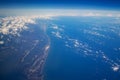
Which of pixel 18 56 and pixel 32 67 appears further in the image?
pixel 18 56

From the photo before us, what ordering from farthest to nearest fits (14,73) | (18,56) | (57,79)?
(18,56) → (14,73) → (57,79)

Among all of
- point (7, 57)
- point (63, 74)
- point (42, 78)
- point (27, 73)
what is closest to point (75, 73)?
point (63, 74)

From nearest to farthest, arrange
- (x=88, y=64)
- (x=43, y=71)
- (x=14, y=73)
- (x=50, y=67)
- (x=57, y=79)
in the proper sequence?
(x=57, y=79) → (x=14, y=73) → (x=43, y=71) → (x=50, y=67) → (x=88, y=64)

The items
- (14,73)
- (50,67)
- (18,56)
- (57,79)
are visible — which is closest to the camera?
(57,79)

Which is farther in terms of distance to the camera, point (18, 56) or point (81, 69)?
point (18, 56)

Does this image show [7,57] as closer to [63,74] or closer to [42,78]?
[42,78]

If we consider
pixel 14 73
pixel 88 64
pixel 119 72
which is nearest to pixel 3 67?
pixel 14 73

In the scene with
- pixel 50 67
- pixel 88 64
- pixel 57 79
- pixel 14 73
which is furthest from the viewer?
pixel 88 64

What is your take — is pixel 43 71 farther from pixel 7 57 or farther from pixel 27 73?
pixel 7 57

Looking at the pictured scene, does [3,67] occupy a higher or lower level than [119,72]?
lower
